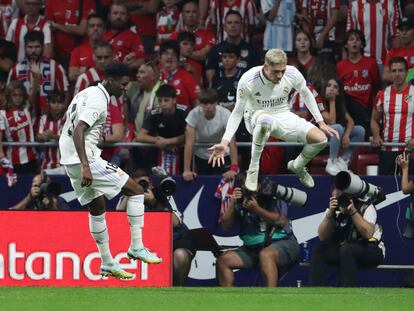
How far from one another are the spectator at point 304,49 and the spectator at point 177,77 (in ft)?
4.79

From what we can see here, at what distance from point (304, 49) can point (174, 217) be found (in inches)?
136

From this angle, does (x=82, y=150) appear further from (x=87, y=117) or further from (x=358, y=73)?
(x=358, y=73)

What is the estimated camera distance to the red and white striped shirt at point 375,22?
18.6 metres

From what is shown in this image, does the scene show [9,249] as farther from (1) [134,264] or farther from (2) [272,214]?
(2) [272,214]

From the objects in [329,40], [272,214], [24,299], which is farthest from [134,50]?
[24,299]

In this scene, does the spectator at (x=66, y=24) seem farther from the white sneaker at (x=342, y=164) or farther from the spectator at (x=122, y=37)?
the white sneaker at (x=342, y=164)

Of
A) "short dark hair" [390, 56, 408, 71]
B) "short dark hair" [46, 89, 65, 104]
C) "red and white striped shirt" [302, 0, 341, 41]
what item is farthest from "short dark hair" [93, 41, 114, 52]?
"short dark hair" [390, 56, 408, 71]

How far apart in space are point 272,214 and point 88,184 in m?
3.22

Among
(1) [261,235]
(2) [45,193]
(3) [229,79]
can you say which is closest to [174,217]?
(1) [261,235]

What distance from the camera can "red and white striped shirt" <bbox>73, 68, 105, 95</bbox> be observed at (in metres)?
18.0

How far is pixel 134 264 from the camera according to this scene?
1530cm

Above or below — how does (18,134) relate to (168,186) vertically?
above

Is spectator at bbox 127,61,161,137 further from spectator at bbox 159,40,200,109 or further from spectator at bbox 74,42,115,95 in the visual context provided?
spectator at bbox 74,42,115,95

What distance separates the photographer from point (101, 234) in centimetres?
1412
